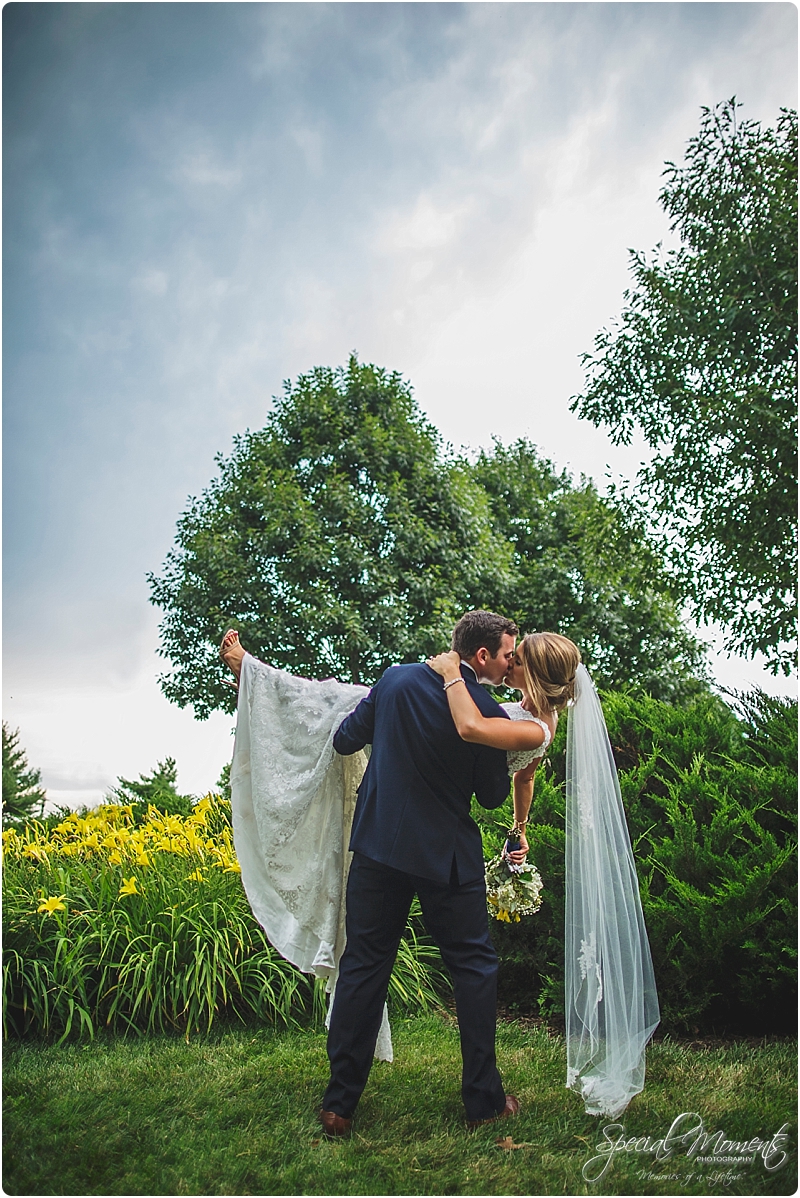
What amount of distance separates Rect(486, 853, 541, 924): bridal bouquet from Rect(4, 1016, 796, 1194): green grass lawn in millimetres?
846

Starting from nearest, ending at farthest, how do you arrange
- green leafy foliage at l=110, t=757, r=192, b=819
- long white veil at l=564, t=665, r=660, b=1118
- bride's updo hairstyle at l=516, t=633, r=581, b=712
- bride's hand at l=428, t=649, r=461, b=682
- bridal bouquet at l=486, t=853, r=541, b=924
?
bride's hand at l=428, t=649, r=461, b=682 < long white veil at l=564, t=665, r=660, b=1118 < bride's updo hairstyle at l=516, t=633, r=581, b=712 < bridal bouquet at l=486, t=853, r=541, b=924 < green leafy foliage at l=110, t=757, r=192, b=819

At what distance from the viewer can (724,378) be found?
1383cm

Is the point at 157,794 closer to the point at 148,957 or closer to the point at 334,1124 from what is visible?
the point at 148,957

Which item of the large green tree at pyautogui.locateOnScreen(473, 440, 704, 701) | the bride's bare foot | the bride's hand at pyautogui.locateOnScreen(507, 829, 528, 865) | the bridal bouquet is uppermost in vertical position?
the large green tree at pyautogui.locateOnScreen(473, 440, 704, 701)

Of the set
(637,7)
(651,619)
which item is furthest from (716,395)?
(637,7)

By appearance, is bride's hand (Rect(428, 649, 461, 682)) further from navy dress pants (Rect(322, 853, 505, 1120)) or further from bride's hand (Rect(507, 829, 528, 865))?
bride's hand (Rect(507, 829, 528, 865))

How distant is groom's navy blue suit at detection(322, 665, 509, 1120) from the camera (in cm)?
340

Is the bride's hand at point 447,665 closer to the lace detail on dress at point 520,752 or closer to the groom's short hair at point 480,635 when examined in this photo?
the groom's short hair at point 480,635

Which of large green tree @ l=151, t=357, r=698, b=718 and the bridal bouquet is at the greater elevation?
large green tree @ l=151, t=357, r=698, b=718

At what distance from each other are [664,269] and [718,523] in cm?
555

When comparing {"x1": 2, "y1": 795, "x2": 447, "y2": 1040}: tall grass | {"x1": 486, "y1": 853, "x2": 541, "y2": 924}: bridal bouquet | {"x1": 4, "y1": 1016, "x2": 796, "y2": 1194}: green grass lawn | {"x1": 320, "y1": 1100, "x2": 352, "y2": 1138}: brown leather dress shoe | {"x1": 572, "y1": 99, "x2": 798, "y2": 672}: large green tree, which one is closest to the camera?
{"x1": 4, "y1": 1016, "x2": 796, "y2": 1194}: green grass lawn

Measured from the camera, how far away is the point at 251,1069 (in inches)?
163

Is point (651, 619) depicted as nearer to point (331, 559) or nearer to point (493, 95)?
point (331, 559)

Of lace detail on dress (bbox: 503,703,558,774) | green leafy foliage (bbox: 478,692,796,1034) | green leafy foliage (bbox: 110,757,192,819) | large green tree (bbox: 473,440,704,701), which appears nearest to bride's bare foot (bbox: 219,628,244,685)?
lace detail on dress (bbox: 503,703,558,774)
